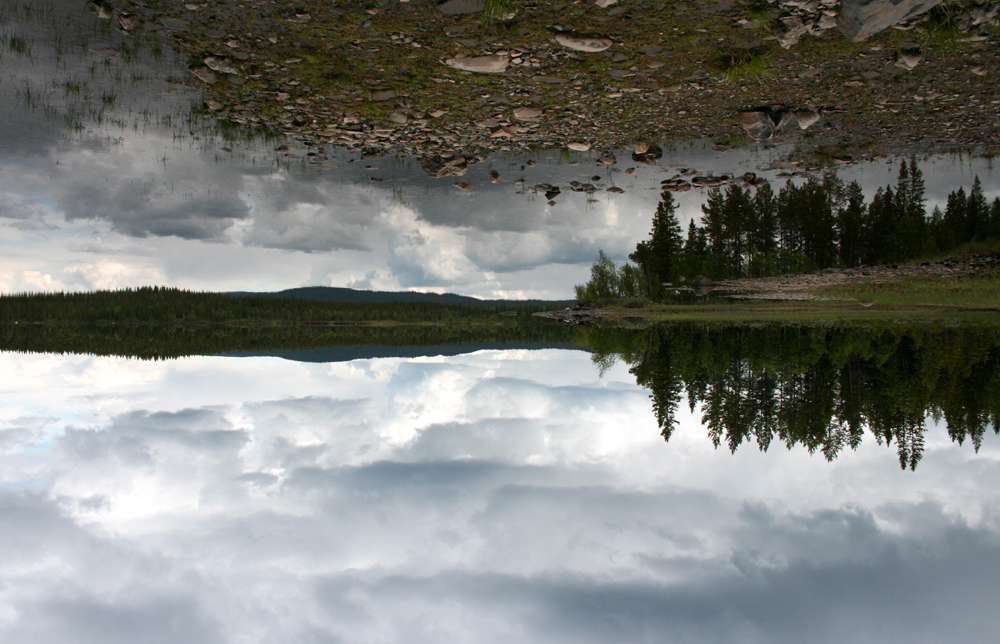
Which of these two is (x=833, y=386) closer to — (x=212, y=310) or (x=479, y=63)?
(x=479, y=63)

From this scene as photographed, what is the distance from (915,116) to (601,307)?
38.5 meters

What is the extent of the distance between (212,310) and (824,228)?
2859 inches

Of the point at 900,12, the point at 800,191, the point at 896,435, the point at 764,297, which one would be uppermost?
the point at 800,191

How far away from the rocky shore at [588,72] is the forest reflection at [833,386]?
14.7 feet

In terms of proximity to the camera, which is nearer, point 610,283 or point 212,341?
point 212,341

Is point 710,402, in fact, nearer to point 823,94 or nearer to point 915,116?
point 823,94

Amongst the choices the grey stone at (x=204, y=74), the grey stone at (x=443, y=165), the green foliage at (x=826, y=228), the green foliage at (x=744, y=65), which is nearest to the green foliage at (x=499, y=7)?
the green foliage at (x=744, y=65)

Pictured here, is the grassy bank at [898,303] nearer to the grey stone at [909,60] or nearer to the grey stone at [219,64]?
the grey stone at [909,60]

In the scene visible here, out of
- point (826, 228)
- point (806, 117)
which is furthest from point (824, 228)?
point (806, 117)

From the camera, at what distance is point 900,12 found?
5.52m

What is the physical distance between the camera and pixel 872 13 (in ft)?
18.0

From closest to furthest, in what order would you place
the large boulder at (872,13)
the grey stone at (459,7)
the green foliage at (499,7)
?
the large boulder at (872,13), the green foliage at (499,7), the grey stone at (459,7)

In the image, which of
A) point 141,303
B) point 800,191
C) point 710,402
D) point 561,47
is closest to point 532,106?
point 561,47

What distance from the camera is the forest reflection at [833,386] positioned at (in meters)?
4.44
